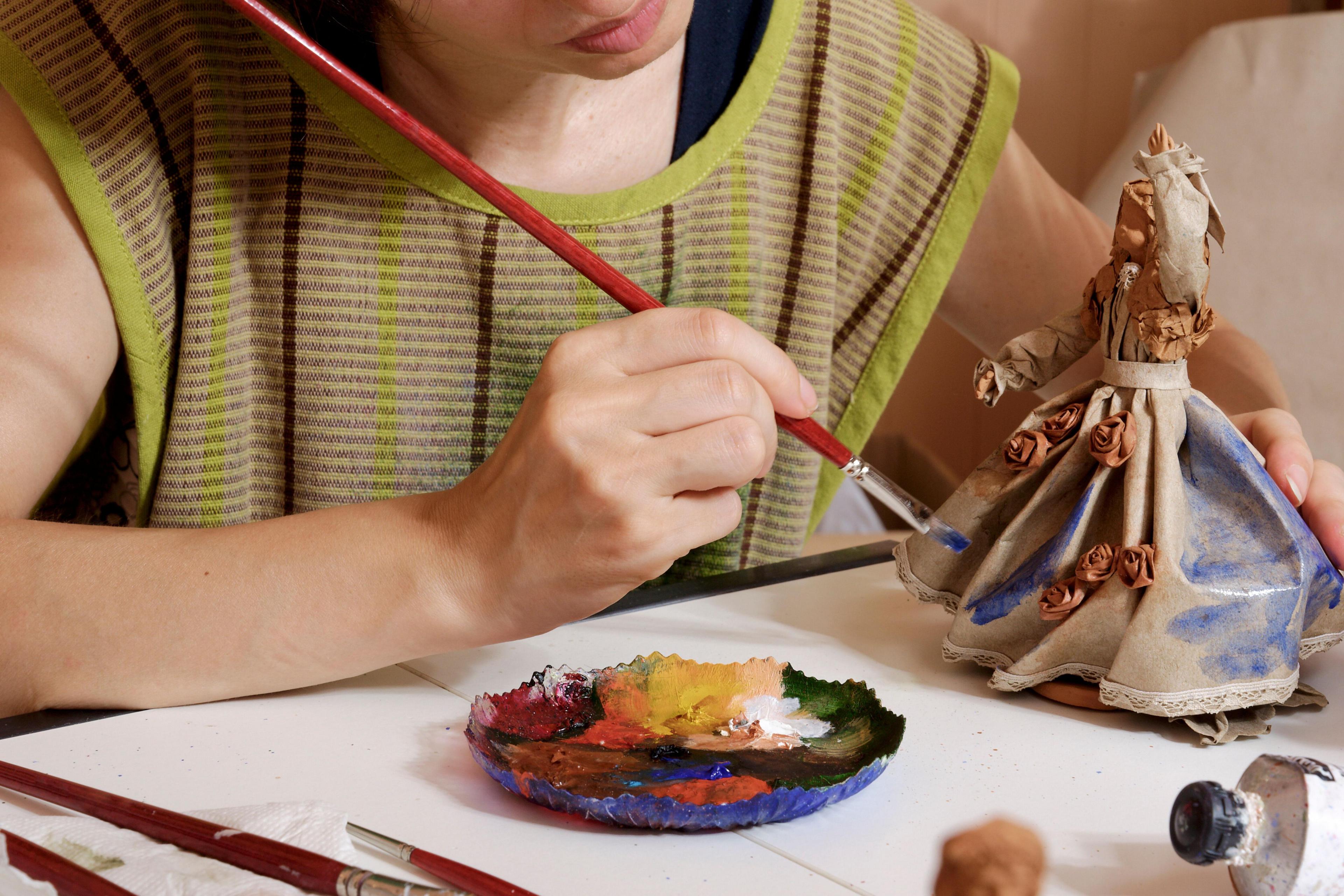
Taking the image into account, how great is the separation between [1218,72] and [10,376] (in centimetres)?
126

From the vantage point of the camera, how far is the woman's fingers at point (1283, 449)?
50 cm

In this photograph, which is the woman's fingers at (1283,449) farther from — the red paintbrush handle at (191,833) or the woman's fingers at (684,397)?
the red paintbrush handle at (191,833)

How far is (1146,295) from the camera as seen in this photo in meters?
0.47

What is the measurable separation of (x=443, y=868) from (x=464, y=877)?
0.01 meters

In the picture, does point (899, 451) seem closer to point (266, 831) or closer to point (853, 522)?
point (853, 522)

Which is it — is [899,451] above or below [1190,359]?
below

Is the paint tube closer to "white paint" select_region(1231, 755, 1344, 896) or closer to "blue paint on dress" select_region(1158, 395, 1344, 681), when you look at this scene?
"white paint" select_region(1231, 755, 1344, 896)

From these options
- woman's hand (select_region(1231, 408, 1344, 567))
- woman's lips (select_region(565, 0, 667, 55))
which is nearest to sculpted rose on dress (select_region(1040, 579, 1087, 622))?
woman's hand (select_region(1231, 408, 1344, 567))

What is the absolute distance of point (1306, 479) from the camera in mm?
501

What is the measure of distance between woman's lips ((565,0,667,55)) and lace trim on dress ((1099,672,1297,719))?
0.37 metres

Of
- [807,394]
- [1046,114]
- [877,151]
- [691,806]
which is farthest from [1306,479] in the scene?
[1046,114]

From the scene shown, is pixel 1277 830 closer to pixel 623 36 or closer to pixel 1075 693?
pixel 1075 693

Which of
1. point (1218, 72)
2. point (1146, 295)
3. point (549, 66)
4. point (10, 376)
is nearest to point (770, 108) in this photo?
point (549, 66)

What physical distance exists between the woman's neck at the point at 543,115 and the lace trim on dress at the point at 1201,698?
1.47ft
